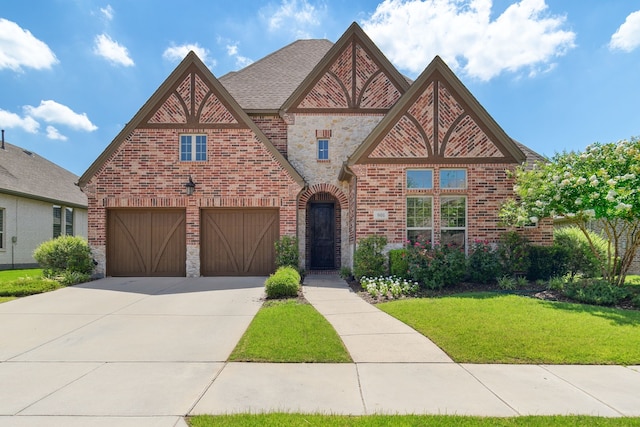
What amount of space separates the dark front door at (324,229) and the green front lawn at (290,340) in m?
6.66

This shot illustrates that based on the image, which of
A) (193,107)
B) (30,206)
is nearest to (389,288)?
(193,107)

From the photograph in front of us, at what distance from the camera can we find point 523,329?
227 inches

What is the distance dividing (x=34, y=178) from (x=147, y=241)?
502 inches

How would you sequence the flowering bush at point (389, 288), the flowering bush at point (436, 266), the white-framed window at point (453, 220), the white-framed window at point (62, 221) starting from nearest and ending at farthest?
1. the flowering bush at point (389, 288)
2. the flowering bush at point (436, 266)
3. the white-framed window at point (453, 220)
4. the white-framed window at point (62, 221)

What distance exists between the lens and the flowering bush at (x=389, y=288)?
344 inches

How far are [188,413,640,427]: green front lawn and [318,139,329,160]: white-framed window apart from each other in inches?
420

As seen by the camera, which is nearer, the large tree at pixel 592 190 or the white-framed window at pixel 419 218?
the large tree at pixel 592 190

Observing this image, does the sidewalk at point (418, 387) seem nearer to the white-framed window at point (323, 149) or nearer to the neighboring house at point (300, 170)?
the neighboring house at point (300, 170)

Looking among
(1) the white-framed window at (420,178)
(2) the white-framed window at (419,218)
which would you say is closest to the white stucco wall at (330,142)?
(2) the white-framed window at (419,218)

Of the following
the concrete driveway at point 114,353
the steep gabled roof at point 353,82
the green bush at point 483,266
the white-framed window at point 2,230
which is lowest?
the concrete driveway at point 114,353

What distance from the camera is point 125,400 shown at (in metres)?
3.59

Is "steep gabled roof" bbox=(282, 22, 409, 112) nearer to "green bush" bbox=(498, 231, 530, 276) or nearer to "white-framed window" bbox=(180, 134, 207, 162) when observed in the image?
Answer: "white-framed window" bbox=(180, 134, 207, 162)

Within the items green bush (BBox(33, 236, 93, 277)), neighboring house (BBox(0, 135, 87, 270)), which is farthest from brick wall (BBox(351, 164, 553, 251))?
neighboring house (BBox(0, 135, 87, 270))

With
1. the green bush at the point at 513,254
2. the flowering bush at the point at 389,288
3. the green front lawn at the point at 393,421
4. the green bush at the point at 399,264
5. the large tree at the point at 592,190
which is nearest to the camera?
the green front lawn at the point at 393,421
